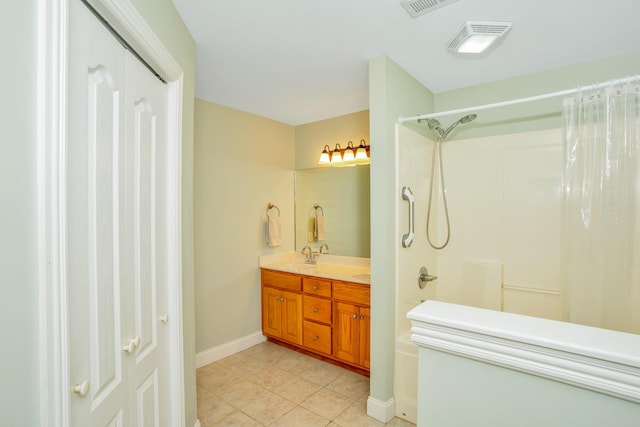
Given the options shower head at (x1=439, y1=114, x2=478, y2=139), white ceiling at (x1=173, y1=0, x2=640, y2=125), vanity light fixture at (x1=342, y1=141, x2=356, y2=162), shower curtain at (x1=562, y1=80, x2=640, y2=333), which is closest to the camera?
shower curtain at (x1=562, y1=80, x2=640, y2=333)

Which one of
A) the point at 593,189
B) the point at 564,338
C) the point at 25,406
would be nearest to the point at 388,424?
the point at 564,338

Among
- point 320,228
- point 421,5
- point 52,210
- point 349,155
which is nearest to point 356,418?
point 320,228

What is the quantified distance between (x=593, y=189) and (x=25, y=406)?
7.66 ft

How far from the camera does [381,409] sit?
213cm

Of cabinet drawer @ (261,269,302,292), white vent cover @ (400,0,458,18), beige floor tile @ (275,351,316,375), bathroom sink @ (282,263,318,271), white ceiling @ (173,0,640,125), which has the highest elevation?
white ceiling @ (173,0,640,125)

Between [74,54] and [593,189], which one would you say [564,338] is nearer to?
[593,189]

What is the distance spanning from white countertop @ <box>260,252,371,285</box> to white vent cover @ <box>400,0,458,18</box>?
6.88 ft

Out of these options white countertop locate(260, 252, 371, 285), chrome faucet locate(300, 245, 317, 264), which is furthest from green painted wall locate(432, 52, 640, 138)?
chrome faucet locate(300, 245, 317, 264)

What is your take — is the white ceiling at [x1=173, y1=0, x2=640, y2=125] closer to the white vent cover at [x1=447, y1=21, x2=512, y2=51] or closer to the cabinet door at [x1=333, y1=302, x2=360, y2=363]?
the white vent cover at [x1=447, y1=21, x2=512, y2=51]

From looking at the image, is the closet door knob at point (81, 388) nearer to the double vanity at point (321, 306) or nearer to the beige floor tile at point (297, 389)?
the beige floor tile at point (297, 389)

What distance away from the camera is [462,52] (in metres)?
2.04

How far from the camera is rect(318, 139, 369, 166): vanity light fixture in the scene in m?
3.18

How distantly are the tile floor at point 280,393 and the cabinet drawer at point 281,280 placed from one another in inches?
27.5

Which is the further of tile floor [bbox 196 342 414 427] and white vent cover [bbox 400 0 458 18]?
tile floor [bbox 196 342 414 427]
